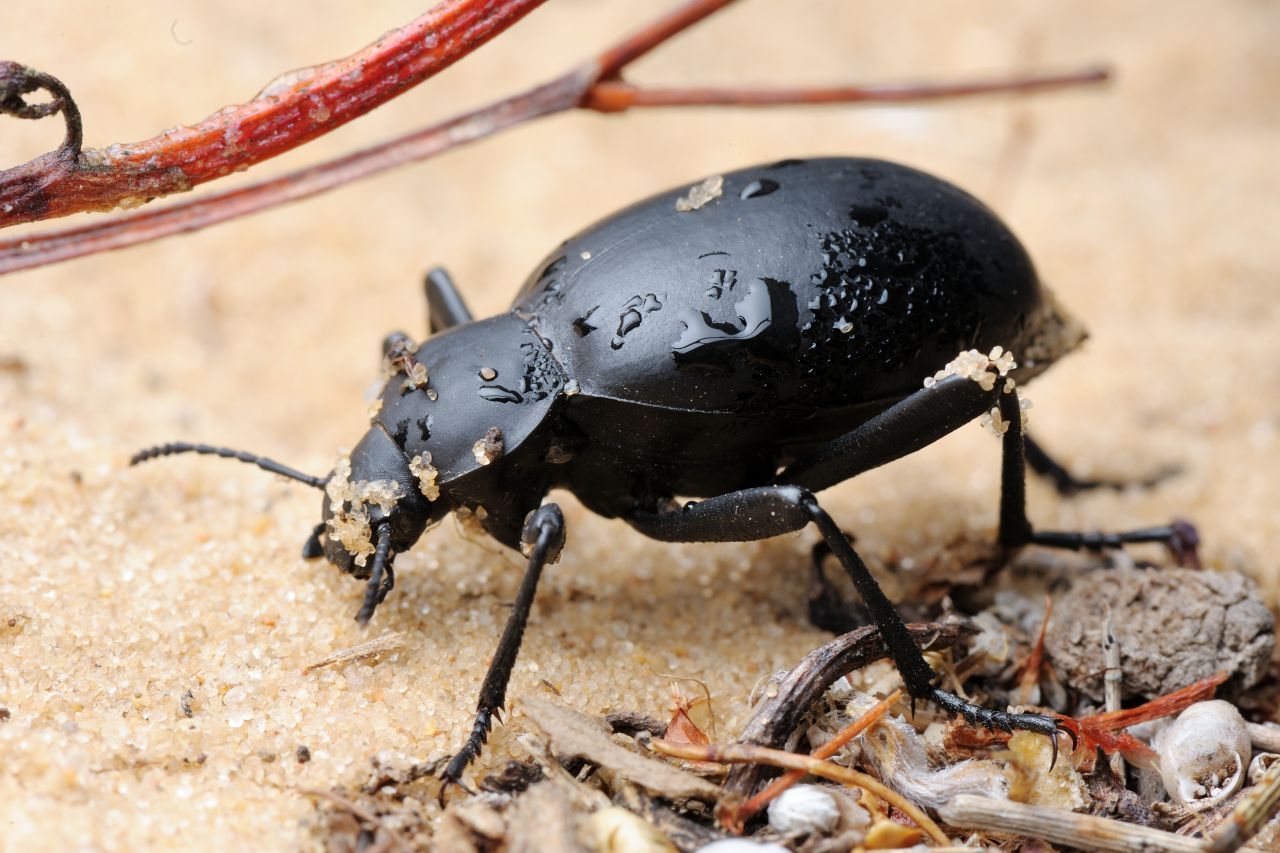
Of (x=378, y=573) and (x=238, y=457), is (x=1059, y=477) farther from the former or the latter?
(x=238, y=457)

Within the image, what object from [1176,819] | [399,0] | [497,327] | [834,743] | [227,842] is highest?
[399,0]

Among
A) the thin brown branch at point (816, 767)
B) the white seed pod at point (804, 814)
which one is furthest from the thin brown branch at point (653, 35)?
the white seed pod at point (804, 814)

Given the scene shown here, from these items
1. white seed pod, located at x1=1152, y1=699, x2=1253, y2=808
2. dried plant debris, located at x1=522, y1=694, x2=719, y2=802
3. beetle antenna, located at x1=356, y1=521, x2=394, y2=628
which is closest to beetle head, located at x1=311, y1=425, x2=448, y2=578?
beetle antenna, located at x1=356, y1=521, x2=394, y2=628

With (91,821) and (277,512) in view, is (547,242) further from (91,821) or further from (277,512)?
(91,821)

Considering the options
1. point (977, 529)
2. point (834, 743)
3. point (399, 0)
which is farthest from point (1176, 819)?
point (399, 0)

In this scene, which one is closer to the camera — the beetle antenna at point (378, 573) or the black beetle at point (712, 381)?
the beetle antenna at point (378, 573)

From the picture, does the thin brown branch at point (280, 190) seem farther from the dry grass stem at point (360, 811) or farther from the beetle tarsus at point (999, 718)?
the beetle tarsus at point (999, 718)
